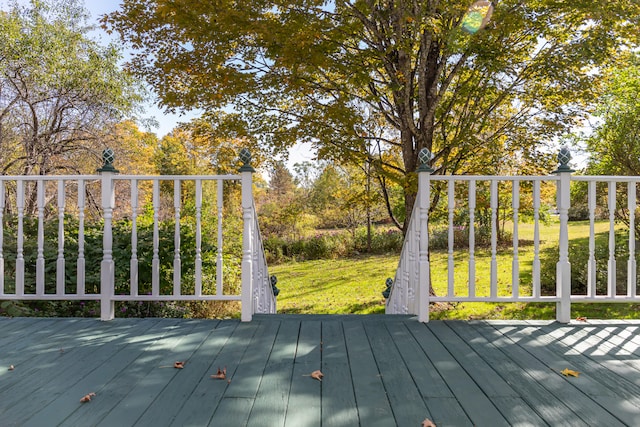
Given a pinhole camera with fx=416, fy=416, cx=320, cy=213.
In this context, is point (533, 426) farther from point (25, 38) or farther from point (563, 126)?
point (25, 38)

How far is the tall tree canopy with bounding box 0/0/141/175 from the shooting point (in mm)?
7453

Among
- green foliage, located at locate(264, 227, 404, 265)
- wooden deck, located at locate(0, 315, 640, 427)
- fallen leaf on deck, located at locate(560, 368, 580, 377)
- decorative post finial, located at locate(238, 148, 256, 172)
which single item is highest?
decorative post finial, located at locate(238, 148, 256, 172)

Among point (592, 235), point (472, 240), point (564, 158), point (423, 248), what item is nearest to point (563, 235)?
point (592, 235)

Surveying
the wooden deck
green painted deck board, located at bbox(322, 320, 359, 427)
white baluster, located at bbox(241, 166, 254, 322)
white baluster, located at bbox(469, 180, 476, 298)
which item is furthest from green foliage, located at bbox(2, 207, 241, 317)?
white baluster, located at bbox(469, 180, 476, 298)

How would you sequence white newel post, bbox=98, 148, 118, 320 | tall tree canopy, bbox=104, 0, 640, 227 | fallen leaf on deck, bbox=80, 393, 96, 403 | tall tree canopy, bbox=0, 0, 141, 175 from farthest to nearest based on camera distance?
tall tree canopy, bbox=0, 0, 141, 175, tall tree canopy, bbox=104, 0, 640, 227, white newel post, bbox=98, 148, 118, 320, fallen leaf on deck, bbox=80, 393, 96, 403

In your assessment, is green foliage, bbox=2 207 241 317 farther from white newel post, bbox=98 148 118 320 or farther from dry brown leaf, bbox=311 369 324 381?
dry brown leaf, bbox=311 369 324 381

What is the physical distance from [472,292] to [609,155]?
5.07 meters

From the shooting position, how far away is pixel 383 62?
5242 millimetres

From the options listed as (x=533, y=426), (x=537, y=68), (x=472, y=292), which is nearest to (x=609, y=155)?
(x=537, y=68)

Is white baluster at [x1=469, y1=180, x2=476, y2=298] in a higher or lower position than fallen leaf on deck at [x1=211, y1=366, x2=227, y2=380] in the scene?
higher

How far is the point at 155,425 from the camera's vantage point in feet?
4.50

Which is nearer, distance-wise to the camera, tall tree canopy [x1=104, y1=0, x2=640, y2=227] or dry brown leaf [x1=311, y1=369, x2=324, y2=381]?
dry brown leaf [x1=311, y1=369, x2=324, y2=381]

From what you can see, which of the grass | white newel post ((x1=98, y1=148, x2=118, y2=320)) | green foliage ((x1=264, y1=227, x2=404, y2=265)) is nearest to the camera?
white newel post ((x1=98, y1=148, x2=118, y2=320))

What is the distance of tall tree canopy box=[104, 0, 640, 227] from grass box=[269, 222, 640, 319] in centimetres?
204
